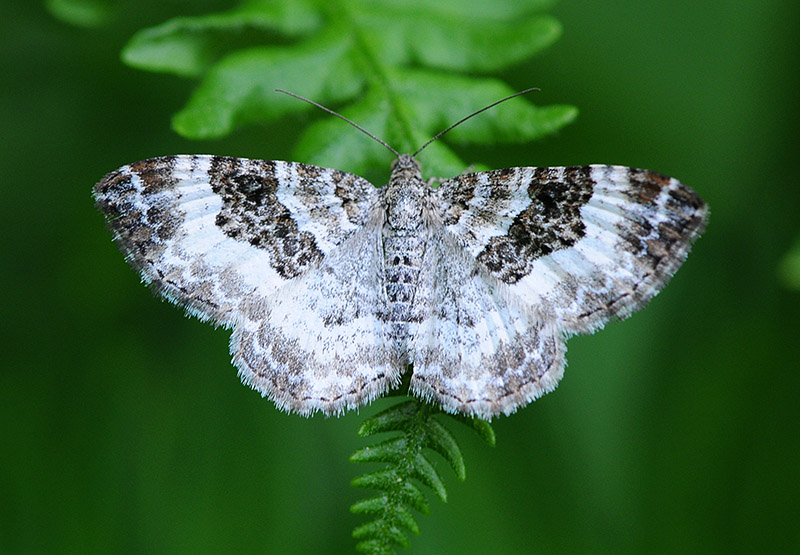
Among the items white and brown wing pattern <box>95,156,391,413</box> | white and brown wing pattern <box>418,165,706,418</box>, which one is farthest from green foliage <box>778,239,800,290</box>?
white and brown wing pattern <box>95,156,391,413</box>

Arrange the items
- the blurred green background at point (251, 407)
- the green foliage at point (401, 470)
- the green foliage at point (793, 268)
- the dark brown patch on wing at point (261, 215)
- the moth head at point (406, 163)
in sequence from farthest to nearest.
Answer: the blurred green background at point (251, 407)
the green foliage at point (793, 268)
the moth head at point (406, 163)
the dark brown patch on wing at point (261, 215)
the green foliage at point (401, 470)

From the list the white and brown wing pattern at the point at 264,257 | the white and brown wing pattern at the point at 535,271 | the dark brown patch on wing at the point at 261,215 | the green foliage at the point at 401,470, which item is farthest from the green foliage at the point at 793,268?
the dark brown patch on wing at the point at 261,215

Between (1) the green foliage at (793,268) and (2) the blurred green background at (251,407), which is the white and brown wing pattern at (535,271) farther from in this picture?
(2) the blurred green background at (251,407)

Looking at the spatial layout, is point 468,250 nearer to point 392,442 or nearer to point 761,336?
point 392,442

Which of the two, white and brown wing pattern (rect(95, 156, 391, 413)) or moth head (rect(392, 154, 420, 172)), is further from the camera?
moth head (rect(392, 154, 420, 172))

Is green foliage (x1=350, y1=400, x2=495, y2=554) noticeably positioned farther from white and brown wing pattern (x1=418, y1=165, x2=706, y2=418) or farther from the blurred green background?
the blurred green background

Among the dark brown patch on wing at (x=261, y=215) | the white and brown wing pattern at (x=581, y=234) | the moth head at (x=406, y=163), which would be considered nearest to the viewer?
the white and brown wing pattern at (x=581, y=234)

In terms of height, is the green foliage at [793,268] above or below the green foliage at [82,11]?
below
